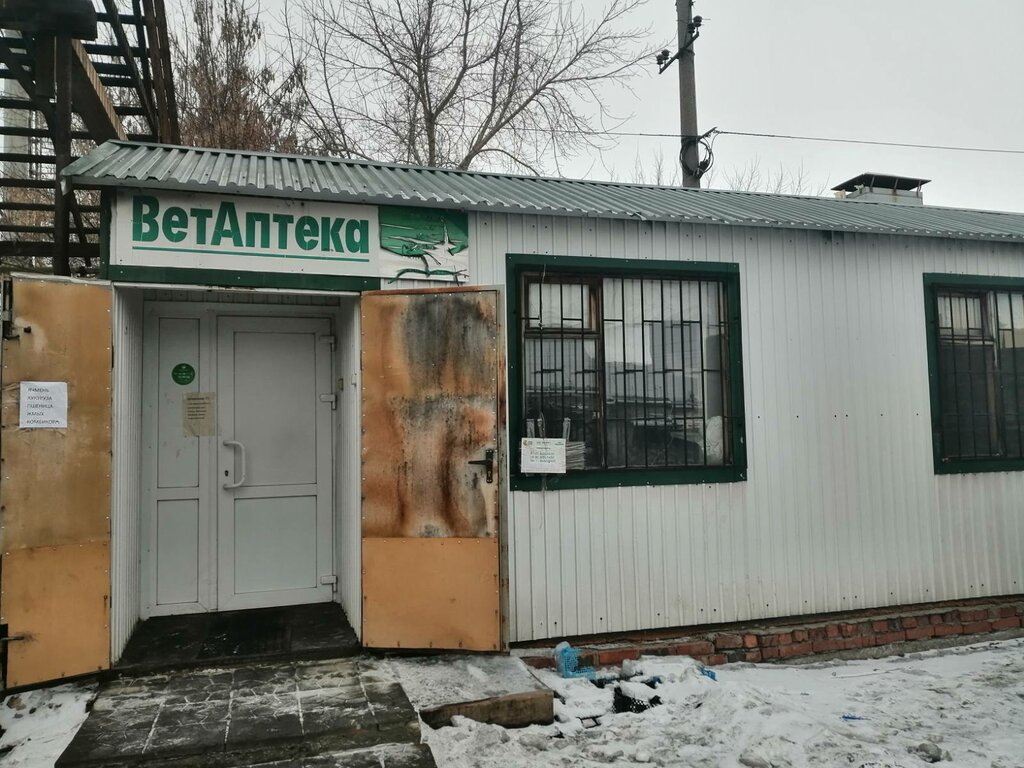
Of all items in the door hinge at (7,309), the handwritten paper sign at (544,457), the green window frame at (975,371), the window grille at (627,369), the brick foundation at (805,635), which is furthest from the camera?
the green window frame at (975,371)

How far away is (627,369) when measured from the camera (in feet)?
17.3

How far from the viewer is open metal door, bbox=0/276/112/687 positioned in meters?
3.89

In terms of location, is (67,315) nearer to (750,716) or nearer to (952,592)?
(750,716)

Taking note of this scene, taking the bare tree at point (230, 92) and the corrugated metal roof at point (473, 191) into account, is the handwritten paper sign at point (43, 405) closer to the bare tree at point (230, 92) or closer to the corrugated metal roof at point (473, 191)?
the corrugated metal roof at point (473, 191)

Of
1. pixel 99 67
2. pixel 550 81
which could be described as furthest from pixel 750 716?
pixel 550 81

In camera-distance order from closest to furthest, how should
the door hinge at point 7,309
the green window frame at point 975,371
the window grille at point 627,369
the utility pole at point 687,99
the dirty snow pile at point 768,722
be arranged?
1. the dirty snow pile at point 768,722
2. the door hinge at point 7,309
3. the window grille at point 627,369
4. the green window frame at point 975,371
5. the utility pole at point 687,99

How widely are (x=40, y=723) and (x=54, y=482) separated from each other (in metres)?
1.21

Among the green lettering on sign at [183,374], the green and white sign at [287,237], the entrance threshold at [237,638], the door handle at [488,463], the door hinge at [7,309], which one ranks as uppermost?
the green and white sign at [287,237]

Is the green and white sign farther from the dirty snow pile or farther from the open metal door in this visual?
the dirty snow pile

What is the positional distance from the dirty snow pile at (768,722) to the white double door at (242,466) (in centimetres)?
205

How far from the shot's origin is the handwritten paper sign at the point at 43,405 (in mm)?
3922

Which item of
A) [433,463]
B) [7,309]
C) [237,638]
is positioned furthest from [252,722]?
[7,309]

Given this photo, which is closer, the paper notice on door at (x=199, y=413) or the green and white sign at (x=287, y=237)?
the green and white sign at (x=287, y=237)

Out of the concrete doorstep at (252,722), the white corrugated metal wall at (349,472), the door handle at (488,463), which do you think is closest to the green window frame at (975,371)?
the door handle at (488,463)
